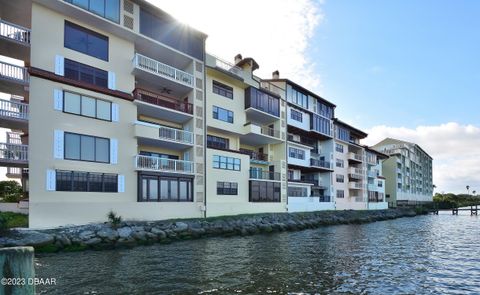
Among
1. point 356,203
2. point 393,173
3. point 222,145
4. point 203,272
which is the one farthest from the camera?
point 393,173

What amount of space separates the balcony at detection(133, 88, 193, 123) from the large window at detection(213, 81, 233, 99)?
546cm

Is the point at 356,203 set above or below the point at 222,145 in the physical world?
below

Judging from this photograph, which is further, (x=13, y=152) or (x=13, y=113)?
(x=13, y=113)

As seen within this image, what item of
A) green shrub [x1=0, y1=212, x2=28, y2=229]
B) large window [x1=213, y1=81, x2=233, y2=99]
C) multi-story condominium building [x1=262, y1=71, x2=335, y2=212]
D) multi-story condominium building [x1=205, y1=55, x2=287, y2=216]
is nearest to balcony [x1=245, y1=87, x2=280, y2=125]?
multi-story condominium building [x1=205, y1=55, x2=287, y2=216]

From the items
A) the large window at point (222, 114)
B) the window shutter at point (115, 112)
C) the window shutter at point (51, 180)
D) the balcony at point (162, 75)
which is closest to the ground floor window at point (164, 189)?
the window shutter at point (115, 112)

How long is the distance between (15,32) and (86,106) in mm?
7122

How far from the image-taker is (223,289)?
43.1ft

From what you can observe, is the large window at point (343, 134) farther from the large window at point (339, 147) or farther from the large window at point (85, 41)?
the large window at point (85, 41)

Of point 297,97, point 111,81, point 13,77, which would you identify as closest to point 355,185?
point 297,97

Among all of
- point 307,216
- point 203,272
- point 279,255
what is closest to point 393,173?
point 307,216

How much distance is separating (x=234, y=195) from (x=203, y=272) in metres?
24.2

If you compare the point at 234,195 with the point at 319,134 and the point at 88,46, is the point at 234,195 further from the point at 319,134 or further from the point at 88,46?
the point at 319,134

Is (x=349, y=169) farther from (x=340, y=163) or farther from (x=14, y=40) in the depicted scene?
(x=14, y=40)

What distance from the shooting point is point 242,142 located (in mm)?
47594
